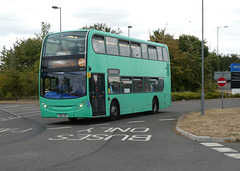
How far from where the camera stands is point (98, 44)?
57.0 feet

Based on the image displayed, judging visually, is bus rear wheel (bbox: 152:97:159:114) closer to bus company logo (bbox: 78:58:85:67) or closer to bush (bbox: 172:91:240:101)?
bus company logo (bbox: 78:58:85:67)

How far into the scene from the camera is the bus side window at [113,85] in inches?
716

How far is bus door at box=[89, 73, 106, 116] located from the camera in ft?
55.0

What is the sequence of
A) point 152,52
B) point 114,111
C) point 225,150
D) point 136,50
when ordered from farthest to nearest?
point 152,52 < point 136,50 < point 114,111 < point 225,150

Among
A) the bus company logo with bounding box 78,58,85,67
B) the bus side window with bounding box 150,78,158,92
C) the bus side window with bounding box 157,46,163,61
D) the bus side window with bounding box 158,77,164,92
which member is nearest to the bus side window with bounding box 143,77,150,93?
the bus side window with bounding box 150,78,158,92

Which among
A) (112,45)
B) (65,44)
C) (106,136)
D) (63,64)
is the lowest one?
(106,136)

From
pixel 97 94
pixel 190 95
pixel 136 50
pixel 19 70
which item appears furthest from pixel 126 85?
pixel 19 70

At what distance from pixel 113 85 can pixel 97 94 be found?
161cm

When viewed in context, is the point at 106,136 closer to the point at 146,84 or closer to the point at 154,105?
the point at 146,84

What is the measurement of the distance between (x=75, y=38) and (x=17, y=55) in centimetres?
6028

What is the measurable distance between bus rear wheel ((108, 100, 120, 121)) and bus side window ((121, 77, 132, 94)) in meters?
0.90

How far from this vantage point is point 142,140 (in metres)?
11.5

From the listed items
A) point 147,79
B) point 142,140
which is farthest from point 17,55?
point 142,140

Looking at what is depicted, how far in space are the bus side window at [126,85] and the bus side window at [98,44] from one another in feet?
8.17
